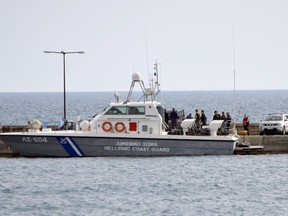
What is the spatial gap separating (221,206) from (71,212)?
470 cm

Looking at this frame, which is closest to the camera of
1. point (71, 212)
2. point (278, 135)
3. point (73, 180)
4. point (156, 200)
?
point (71, 212)

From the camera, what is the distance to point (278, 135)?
41.4m

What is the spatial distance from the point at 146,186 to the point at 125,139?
6.44m

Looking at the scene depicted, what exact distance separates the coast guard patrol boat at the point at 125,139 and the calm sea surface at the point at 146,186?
43cm

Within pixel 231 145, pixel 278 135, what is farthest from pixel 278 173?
pixel 278 135

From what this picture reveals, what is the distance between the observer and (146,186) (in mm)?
32125

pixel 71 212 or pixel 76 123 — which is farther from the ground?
pixel 76 123

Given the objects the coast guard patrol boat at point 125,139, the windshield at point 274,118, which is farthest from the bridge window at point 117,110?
the windshield at point 274,118

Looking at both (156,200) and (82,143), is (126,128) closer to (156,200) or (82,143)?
(82,143)

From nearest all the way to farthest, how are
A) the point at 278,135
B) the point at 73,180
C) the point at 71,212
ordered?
the point at 71,212 < the point at 73,180 < the point at 278,135

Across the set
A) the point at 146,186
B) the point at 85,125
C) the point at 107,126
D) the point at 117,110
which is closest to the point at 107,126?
the point at 107,126

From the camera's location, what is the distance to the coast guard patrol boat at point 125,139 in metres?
38.3

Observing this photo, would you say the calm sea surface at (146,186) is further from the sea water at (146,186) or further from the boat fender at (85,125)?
the boat fender at (85,125)

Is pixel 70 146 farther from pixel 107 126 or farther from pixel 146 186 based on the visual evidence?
pixel 146 186
